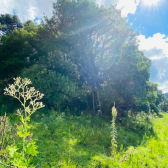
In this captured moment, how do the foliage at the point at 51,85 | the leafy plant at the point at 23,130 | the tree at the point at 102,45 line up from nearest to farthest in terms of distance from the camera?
the leafy plant at the point at 23,130, the foliage at the point at 51,85, the tree at the point at 102,45

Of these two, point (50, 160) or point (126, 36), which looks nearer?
point (50, 160)

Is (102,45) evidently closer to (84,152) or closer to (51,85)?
(51,85)

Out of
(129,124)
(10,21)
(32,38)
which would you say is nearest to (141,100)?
(129,124)

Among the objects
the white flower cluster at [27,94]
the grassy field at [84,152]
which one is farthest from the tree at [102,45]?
the white flower cluster at [27,94]

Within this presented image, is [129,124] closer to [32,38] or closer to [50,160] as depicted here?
[50,160]

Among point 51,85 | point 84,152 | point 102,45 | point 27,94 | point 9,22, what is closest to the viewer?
point 27,94

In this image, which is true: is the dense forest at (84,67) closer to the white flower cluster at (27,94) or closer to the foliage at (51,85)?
the foliage at (51,85)

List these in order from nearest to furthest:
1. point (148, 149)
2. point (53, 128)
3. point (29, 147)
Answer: point (29, 147) < point (148, 149) < point (53, 128)

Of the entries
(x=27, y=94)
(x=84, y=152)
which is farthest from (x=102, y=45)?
(x=27, y=94)

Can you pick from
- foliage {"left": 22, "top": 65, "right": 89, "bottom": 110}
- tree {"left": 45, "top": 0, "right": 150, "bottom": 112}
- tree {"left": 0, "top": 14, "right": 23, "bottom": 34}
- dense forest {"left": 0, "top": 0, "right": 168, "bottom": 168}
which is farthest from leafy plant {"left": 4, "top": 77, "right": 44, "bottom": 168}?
tree {"left": 0, "top": 14, "right": 23, "bottom": 34}

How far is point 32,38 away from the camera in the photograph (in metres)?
15.3

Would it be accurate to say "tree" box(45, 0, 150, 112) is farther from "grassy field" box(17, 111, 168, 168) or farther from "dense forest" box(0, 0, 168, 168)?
"grassy field" box(17, 111, 168, 168)

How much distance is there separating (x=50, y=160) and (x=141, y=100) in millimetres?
10204

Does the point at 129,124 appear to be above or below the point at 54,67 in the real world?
below
